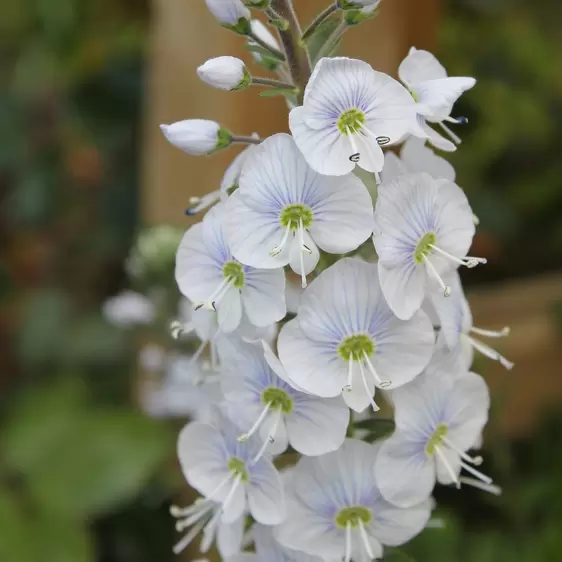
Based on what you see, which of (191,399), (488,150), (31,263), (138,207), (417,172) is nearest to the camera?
(417,172)

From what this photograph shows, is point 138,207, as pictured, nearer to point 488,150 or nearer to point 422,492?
point 488,150

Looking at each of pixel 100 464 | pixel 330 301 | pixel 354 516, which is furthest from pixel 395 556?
pixel 100 464

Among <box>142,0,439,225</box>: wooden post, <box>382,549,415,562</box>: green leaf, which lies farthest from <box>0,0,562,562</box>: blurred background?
<box>382,549,415,562</box>: green leaf

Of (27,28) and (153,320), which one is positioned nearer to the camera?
(153,320)

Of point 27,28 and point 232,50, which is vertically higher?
point 232,50

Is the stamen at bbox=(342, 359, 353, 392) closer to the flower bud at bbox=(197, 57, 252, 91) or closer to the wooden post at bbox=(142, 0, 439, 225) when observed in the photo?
the flower bud at bbox=(197, 57, 252, 91)


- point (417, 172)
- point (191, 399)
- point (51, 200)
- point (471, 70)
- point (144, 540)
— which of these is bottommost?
point (144, 540)

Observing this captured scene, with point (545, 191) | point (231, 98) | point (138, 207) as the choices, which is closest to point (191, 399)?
point (231, 98)
